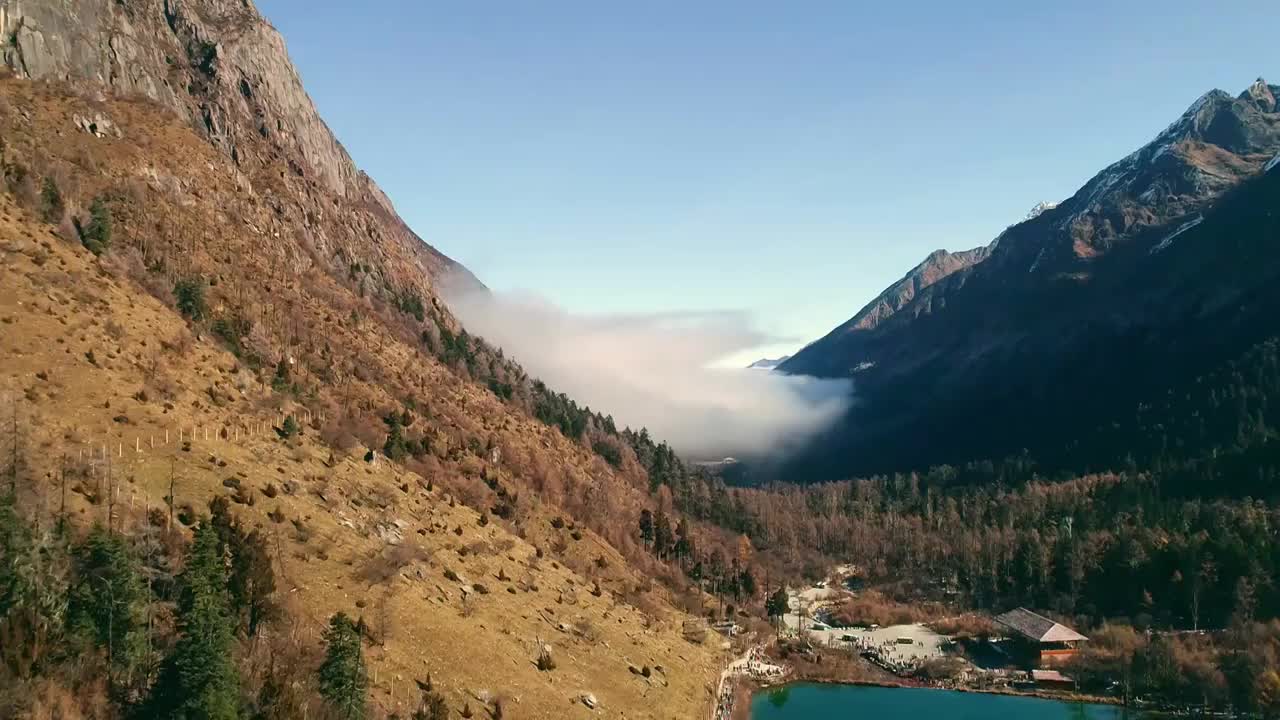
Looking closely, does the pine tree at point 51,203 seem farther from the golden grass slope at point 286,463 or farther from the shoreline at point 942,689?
the shoreline at point 942,689

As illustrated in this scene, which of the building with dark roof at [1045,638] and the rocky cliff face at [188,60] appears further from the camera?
the building with dark roof at [1045,638]

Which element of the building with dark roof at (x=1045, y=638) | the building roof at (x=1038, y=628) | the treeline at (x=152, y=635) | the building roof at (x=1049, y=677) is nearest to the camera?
the treeline at (x=152, y=635)

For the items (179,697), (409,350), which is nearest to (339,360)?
(409,350)

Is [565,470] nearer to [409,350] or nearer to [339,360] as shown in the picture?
[409,350]

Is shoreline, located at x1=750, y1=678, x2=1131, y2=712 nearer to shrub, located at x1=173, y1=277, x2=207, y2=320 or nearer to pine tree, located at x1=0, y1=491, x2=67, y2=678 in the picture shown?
shrub, located at x1=173, y1=277, x2=207, y2=320

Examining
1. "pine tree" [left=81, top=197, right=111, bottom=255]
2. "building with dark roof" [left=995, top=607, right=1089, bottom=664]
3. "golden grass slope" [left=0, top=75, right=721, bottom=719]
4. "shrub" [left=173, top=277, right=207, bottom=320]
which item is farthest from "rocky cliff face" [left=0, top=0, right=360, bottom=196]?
"building with dark roof" [left=995, top=607, right=1089, bottom=664]

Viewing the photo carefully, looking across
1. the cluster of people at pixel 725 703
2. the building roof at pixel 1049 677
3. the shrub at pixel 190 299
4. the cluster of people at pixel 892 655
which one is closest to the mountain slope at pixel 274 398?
the shrub at pixel 190 299
